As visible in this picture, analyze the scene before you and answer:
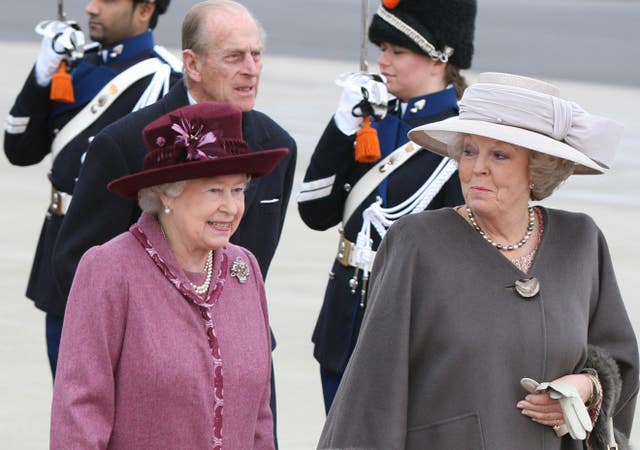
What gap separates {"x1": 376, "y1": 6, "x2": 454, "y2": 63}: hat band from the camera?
548 cm

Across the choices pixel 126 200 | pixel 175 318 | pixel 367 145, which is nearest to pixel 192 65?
pixel 126 200

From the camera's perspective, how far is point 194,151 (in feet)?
12.5

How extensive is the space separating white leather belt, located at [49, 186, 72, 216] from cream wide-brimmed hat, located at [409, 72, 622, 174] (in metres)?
2.13

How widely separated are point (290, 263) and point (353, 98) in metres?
4.08

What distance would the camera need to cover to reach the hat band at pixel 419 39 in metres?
5.48

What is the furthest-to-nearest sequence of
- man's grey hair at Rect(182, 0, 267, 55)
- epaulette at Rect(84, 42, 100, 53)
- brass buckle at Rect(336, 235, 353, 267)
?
epaulette at Rect(84, 42, 100, 53)
brass buckle at Rect(336, 235, 353, 267)
man's grey hair at Rect(182, 0, 267, 55)

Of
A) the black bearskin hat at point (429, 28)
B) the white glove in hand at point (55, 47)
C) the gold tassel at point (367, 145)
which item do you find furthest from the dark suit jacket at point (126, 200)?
the white glove in hand at point (55, 47)

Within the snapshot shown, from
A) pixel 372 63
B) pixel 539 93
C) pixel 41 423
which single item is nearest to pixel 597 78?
pixel 372 63

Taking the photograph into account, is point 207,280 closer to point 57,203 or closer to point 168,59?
point 57,203

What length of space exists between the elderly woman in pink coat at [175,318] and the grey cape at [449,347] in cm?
26

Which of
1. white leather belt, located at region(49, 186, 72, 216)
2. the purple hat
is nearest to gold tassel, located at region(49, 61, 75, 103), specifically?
white leather belt, located at region(49, 186, 72, 216)

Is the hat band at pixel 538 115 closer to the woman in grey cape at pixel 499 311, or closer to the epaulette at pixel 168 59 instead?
the woman in grey cape at pixel 499 311

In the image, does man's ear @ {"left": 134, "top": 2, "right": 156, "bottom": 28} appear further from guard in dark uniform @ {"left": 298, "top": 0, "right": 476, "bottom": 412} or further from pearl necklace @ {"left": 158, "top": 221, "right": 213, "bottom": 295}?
pearl necklace @ {"left": 158, "top": 221, "right": 213, "bottom": 295}

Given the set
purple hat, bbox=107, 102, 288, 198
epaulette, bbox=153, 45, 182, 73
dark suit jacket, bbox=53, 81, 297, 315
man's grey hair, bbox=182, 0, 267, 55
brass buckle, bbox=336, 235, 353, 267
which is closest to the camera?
purple hat, bbox=107, 102, 288, 198
